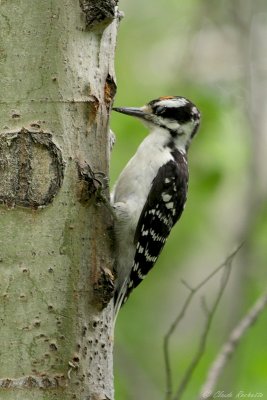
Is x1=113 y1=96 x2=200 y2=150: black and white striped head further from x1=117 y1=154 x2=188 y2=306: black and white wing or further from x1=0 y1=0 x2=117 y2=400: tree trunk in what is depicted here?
x1=0 y1=0 x2=117 y2=400: tree trunk

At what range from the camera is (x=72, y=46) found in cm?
283

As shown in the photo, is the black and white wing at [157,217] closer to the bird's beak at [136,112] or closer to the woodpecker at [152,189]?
the woodpecker at [152,189]

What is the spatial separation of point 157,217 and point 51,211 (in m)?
1.55

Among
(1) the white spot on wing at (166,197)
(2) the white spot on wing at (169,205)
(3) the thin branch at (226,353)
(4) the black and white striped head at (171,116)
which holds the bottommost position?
(3) the thin branch at (226,353)

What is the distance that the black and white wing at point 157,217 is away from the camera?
4125mm

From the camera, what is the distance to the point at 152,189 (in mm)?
4312

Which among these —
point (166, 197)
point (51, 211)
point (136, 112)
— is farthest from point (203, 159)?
point (51, 211)

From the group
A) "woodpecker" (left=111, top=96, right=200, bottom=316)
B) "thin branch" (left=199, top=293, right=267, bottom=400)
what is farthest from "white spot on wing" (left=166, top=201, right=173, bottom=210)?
"thin branch" (left=199, top=293, right=267, bottom=400)

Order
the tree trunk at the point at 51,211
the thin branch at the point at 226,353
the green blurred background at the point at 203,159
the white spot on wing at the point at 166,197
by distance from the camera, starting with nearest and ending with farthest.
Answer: the tree trunk at the point at 51,211
the thin branch at the point at 226,353
the white spot on wing at the point at 166,197
the green blurred background at the point at 203,159

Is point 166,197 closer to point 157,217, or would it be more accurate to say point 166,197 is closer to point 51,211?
point 157,217

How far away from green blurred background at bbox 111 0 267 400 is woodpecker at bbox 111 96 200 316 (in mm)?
574

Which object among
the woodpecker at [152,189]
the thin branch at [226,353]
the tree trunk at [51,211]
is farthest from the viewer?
the woodpecker at [152,189]

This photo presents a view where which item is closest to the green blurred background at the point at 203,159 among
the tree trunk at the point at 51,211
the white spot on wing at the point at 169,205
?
the white spot on wing at the point at 169,205

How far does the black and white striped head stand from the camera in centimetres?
464
